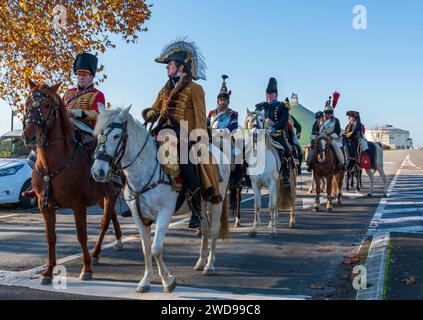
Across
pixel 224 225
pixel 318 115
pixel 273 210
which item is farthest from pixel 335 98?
pixel 224 225

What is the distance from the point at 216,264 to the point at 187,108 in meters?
2.79

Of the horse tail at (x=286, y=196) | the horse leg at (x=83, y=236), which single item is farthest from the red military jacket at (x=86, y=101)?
the horse tail at (x=286, y=196)

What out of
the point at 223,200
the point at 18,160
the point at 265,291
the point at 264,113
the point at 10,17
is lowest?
the point at 265,291

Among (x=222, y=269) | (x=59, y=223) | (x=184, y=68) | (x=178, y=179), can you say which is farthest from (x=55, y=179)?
(x=59, y=223)

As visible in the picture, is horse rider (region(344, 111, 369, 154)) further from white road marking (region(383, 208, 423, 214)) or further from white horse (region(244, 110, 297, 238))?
white horse (region(244, 110, 297, 238))

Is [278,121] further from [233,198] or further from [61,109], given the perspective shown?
[61,109]

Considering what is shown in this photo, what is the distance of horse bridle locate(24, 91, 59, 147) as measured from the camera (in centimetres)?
656

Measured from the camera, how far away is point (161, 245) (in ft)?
20.1

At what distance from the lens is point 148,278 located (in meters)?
6.38

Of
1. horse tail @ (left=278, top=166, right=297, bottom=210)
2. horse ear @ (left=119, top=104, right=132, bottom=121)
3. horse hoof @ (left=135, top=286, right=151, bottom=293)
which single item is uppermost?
horse ear @ (left=119, top=104, right=132, bottom=121)

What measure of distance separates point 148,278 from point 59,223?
625 cm

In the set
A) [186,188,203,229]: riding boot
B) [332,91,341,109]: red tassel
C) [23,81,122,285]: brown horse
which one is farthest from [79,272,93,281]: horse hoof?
[332,91,341,109]: red tassel

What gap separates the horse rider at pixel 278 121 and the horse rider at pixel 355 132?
8852mm
